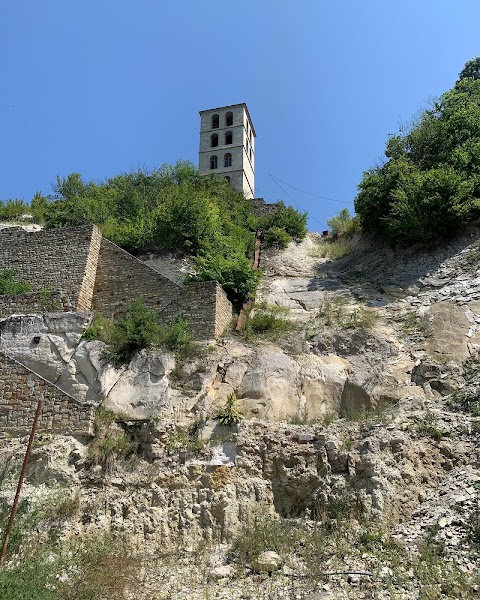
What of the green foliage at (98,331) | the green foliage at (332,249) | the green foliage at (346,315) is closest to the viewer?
the green foliage at (98,331)

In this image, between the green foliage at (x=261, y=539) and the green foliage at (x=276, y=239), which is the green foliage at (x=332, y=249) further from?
the green foliage at (x=261, y=539)

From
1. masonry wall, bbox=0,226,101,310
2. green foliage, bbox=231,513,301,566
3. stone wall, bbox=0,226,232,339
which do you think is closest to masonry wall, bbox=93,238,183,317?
stone wall, bbox=0,226,232,339

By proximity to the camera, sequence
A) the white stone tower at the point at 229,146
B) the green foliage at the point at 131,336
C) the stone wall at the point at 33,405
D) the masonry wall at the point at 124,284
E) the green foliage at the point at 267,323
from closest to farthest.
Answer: the stone wall at the point at 33,405, the green foliage at the point at 131,336, the green foliage at the point at 267,323, the masonry wall at the point at 124,284, the white stone tower at the point at 229,146

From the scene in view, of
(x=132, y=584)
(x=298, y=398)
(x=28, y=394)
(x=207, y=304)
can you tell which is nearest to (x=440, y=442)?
(x=298, y=398)

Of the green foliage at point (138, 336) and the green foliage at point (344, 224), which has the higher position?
the green foliage at point (344, 224)

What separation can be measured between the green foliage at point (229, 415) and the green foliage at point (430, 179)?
7657mm

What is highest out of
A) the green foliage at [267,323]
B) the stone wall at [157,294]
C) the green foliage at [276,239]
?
the green foliage at [276,239]

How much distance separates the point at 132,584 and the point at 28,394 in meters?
4.40

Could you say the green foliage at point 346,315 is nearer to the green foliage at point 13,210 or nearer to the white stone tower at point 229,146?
the green foliage at point 13,210

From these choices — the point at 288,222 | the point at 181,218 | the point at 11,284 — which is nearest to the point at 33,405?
the point at 11,284

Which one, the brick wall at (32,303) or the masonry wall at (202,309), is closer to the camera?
the masonry wall at (202,309)

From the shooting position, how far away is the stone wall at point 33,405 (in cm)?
1003

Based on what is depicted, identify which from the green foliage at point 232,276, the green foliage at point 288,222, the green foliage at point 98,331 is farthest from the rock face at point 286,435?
the green foliage at point 288,222

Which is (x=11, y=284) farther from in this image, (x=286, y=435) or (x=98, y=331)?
(x=286, y=435)
